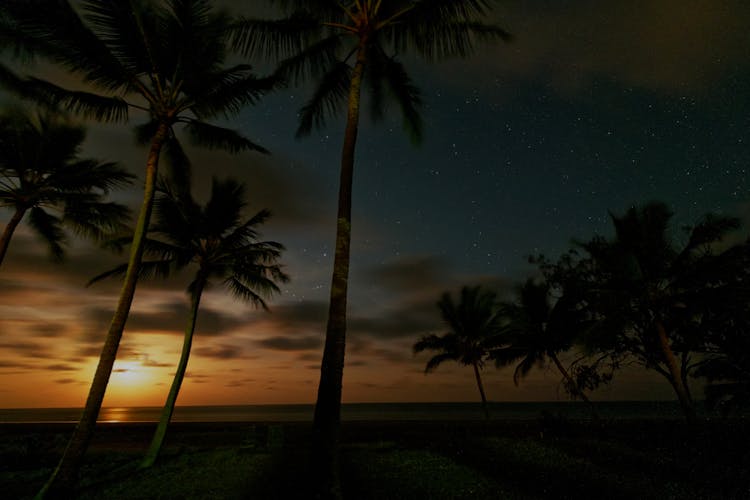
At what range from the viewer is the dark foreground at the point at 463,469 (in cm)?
693

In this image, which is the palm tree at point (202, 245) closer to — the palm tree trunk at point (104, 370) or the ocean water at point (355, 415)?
the palm tree trunk at point (104, 370)

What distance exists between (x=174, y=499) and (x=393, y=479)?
4.13m

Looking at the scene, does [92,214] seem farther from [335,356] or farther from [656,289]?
[656,289]

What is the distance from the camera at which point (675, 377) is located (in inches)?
526

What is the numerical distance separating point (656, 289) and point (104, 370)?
16448 mm

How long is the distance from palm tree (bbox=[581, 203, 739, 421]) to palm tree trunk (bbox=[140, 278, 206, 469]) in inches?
537

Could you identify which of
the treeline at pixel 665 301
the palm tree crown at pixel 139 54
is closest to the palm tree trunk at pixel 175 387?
the palm tree crown at pixel 139 54

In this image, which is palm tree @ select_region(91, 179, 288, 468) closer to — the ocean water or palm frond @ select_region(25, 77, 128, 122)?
palm frond @ select_region(25, 77, 128, 122)

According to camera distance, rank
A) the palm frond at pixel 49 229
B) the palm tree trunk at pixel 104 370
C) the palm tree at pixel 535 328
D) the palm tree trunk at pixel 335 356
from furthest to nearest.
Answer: the palm tree at pixel 535 328, the palm frond at pixel 49 229, the palm tree trunk at pixel 104 370, the palm tree trunk at pixel 335 356

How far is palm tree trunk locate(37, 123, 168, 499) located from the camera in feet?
24.0

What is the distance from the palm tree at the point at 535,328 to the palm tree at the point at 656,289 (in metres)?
5.44

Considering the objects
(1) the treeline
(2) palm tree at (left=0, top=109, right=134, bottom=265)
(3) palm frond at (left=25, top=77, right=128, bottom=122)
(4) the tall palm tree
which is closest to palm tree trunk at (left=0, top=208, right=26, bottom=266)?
(2) palm tree at (left=0, top=109, right=134, bottom=265)

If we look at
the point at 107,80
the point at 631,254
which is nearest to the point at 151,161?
the point at 107,80

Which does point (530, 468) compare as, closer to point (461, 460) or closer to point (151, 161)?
point (461, 460)
